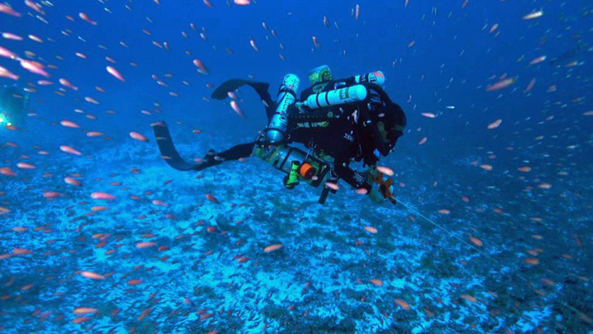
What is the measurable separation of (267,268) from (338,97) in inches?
171

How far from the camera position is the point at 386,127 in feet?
13.2

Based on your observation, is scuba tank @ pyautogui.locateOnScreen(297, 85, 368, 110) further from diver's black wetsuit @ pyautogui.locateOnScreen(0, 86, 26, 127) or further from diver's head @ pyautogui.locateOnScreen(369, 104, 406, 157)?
diver's black wetsuit @ pyautogui.locateOnScreen(0, 86, 26, 127)

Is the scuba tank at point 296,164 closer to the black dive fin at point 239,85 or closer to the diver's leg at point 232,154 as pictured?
the diver's leg at point 232,154

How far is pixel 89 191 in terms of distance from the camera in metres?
Result: 9.53

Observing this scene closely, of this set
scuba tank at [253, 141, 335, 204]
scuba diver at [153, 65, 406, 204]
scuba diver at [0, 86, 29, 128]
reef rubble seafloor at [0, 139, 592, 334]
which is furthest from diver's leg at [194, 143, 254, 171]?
scuba diver at [0, 86, 29, 128]

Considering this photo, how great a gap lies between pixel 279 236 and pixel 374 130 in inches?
178

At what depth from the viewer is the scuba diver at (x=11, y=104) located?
13.2 m

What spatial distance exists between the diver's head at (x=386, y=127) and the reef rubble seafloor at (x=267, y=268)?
301 cm

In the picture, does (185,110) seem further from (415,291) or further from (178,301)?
(415,291)

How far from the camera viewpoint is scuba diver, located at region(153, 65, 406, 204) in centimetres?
392

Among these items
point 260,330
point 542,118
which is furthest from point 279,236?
point 542,118

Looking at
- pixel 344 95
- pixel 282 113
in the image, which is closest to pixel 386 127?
pixel 344 95

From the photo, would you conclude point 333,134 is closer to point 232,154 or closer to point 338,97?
point 338,97

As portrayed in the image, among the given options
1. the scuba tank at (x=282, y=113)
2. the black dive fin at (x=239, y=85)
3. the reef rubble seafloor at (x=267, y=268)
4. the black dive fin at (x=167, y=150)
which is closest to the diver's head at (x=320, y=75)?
the scuba tank at (x=282, y=113)
